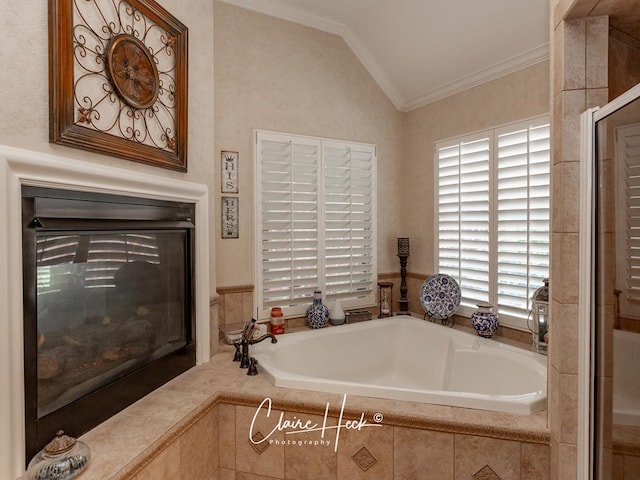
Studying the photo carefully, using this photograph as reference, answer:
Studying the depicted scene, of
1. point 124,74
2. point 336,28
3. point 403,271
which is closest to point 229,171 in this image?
point 124,74

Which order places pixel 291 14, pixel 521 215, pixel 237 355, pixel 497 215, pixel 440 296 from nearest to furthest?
pixel 237 355, pixel 521 215, pixel 497 215, pixel 291 14, pixel 440 296

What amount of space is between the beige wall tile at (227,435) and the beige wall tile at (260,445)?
0.02 meters

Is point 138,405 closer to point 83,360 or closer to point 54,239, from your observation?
point 83,360

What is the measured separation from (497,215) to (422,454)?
5.71ft

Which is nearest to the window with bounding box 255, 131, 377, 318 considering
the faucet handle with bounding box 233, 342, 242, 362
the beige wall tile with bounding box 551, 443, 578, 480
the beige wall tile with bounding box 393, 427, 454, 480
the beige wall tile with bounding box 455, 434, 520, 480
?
the faucet handle with bounding box 233, 342, 242, 362

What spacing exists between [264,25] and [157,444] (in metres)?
2.78

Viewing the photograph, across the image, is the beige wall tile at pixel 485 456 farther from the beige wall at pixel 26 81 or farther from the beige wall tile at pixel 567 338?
the beige wall at pixel 26 81

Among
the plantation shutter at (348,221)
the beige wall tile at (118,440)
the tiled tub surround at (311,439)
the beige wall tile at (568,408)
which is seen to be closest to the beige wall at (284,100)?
the plantation shutter at (348,221)

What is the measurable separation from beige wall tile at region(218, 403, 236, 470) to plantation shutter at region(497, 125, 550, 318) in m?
1.96

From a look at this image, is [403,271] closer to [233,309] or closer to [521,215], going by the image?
[521,215]

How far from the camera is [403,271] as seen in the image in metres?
3.38

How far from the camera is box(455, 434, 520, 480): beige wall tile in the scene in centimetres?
155

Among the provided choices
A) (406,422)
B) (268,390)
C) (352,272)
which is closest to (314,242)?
(352,272)

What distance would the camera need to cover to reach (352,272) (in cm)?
321
